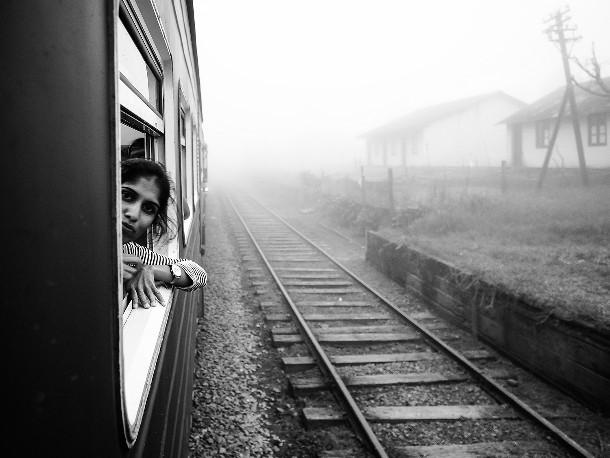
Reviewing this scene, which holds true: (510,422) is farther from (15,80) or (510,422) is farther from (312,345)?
(15,80)

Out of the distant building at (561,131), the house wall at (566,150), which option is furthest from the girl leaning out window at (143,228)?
the house wall at (566,150)

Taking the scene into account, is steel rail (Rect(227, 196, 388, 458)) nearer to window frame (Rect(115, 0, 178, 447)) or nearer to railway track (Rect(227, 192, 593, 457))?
railway track (Rect(227, 192, 593, 457))

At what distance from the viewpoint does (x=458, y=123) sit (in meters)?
34.8

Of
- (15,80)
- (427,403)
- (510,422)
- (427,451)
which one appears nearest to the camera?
(15,80)

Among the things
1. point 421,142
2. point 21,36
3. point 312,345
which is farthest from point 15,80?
point 421,142

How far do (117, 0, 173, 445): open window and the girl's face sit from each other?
10.3 inches

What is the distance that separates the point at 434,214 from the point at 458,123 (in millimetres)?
25847

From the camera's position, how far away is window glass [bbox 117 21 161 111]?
167 cm

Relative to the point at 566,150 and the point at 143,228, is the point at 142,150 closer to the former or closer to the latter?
the point at 143,228

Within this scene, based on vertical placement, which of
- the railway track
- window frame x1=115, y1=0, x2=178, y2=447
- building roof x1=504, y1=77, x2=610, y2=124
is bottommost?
the railway track

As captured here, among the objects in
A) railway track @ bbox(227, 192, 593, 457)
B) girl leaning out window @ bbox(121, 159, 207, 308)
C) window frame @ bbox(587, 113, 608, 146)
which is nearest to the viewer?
girl leaning out window @ bbox(121, 159, 207, 308)

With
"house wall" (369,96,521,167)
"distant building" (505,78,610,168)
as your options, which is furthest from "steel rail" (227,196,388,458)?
"house wall" (369,96,521,167)

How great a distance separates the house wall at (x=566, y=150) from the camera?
2314 centimetres

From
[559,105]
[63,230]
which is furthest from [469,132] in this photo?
[63,230]
